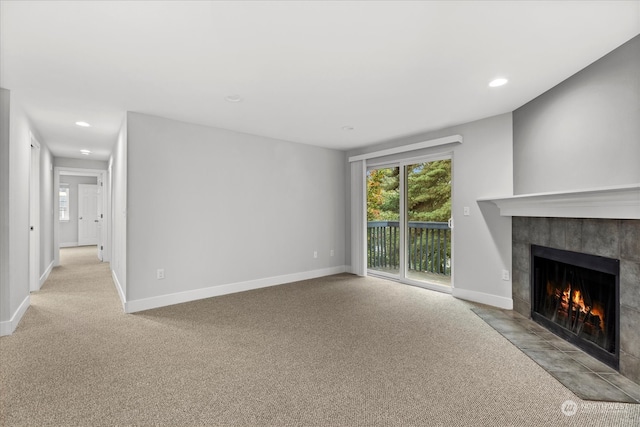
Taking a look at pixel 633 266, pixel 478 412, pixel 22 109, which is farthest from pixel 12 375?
pixel 633 266

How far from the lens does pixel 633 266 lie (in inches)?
84.0

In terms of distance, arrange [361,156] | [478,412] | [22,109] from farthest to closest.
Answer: [361,156] → [22,109] → [478,412]

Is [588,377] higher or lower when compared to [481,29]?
lower

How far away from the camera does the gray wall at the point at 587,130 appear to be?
2170 mm

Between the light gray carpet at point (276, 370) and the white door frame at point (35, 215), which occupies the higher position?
the white door frame at point (35, 215)

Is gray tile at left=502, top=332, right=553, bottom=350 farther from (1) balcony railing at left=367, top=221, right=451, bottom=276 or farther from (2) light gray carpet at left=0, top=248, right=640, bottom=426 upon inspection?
(1) balcony railing at left=367, top=221, right=451, bottom=276

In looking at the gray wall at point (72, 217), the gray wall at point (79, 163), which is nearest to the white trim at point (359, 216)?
the gray wall at point (79, 163)

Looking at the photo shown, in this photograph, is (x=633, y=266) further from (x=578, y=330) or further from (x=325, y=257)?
(x=325, y=257)

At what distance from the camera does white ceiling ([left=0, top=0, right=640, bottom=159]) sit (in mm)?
1814

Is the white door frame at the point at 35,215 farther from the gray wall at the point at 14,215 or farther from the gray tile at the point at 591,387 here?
the gray tile at the point at 591,387

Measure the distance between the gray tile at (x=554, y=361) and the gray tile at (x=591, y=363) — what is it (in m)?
0.05

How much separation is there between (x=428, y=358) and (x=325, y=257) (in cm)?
324

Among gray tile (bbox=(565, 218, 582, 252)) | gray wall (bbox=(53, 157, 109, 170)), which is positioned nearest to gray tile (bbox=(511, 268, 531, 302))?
gray tile (bbox=(565, 218, 582, 252))

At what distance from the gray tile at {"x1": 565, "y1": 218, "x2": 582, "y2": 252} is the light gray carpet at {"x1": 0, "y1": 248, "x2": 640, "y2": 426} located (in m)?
1.01
